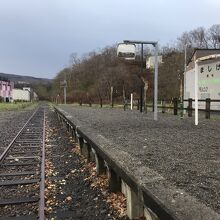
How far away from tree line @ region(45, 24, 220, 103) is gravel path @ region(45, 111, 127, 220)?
66.9 feet

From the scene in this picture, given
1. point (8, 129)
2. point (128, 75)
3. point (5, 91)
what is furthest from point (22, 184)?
point (5, 91)

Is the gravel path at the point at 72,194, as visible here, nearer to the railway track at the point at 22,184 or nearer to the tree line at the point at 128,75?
the railway track at the point at 22,184

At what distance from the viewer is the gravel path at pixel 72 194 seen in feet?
20.1

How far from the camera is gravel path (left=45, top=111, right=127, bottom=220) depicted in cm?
612

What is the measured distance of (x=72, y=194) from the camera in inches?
290

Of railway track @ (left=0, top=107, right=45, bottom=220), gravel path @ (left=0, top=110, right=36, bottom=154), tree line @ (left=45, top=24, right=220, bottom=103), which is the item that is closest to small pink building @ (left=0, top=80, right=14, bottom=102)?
tree line @ (left=45, top=24, right=220, bottom=103)

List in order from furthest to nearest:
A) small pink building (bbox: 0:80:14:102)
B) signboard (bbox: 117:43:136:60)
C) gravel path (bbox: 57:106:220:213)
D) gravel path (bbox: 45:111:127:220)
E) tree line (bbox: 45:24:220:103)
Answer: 1. small pink building (bbox: 0:80:14:102)
2. tree line (bbox: 45:24:220:103)
3. signboard (bbox: 117:43:136:60)
4. gravel path (bbox: 45:111:127:220)
5. gravel path (bbox: 57:106:220:213)

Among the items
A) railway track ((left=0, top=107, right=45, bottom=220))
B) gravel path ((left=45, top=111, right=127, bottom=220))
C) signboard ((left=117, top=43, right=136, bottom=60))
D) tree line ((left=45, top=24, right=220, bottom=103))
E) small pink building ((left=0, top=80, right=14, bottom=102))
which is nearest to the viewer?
gravel path ((left=45, top=111, right=127, bottom=220))

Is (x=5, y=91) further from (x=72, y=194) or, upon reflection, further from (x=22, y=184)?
(x=72, y=194)

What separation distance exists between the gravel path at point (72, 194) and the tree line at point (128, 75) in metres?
20.4

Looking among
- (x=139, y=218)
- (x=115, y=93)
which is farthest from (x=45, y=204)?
(x=115, y=93)

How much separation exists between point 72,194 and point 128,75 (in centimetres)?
7126

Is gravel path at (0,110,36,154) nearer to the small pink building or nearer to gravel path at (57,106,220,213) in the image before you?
gravel path at (57,106,220,213)

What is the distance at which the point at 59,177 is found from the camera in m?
8.87
